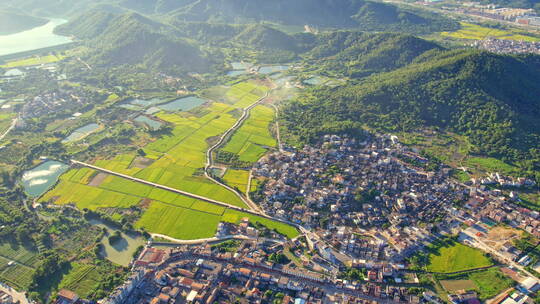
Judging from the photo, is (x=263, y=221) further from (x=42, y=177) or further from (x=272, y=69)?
(x=272, y=69)

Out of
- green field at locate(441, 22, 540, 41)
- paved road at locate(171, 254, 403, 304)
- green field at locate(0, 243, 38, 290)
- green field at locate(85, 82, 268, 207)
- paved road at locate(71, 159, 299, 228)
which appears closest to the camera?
paved road at locate(171, 254, 403, 304)

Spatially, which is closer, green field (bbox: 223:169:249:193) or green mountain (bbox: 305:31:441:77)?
green field (bbox: 223:169:249:193)

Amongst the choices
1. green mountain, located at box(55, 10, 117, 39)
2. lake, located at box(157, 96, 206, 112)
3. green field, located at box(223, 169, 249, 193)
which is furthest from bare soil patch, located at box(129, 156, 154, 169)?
green mountain, located at box(55, 10, 117, 39)

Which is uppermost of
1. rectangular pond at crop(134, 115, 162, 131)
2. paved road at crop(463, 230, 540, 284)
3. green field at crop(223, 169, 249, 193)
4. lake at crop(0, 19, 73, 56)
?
lake at crop(0, 19, 73, 56)

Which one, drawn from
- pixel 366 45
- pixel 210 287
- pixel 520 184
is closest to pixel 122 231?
pixel 210 287

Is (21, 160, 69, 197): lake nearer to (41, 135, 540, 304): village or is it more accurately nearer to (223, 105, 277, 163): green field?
(41, 135, 540, 304): village
